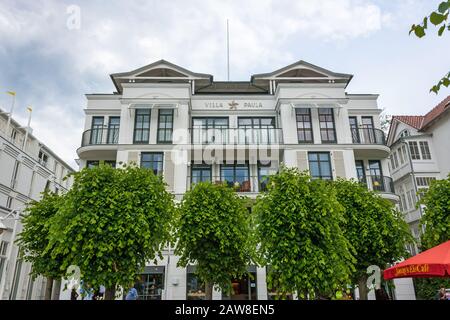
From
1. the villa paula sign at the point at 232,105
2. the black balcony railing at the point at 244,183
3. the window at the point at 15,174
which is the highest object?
the villa paula sign at the point at 232,105

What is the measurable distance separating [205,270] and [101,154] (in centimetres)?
1139

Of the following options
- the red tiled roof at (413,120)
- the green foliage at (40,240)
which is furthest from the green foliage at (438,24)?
the red tiled roof at (413,120)

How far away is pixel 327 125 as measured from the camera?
19.7 m

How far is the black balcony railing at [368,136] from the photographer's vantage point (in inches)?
779

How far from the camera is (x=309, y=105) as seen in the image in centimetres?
1936

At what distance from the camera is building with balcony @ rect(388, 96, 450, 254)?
72.0ft

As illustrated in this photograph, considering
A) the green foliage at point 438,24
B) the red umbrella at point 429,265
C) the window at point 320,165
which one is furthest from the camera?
the window at point 320,165

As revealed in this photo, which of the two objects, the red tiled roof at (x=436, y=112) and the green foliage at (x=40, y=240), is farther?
the red tiled roof at (x=436, y=112)

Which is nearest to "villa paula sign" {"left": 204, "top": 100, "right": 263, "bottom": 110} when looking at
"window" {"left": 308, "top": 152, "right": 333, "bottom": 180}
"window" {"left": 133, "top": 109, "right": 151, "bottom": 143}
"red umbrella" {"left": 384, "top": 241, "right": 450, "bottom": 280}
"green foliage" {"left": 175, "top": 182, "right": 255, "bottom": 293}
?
"window" {"left": 133, "top": 109, "right": 151, "bottom": 143}

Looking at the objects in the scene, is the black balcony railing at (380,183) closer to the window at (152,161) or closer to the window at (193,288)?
the window at (193,288)

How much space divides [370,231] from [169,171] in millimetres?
10835

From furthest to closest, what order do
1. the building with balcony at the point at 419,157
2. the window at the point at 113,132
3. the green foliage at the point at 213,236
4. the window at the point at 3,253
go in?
1. the building with balcony at the point at 419,157
2. the window at the point at 3,253
3. the window at the point at 113,132
4. the green foliage at the point at 213,236

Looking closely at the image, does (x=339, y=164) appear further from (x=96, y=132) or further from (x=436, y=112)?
(x=96, y=132)
